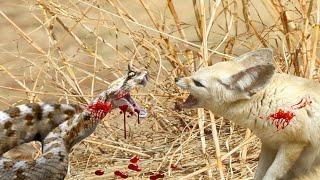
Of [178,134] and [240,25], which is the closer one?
[178,134]

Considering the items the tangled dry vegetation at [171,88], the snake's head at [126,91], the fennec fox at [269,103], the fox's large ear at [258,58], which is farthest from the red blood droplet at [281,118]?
the tangled dry vegetation at [171,88]

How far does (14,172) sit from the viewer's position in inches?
124

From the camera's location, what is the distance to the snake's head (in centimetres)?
294

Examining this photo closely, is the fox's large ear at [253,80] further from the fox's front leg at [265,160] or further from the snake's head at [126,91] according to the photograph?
the snake's head at [126,91]

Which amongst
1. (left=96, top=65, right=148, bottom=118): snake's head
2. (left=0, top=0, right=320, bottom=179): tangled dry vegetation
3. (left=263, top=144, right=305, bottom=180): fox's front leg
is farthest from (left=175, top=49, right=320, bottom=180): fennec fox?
(left=0, top=0, right=320, bottom=179): tangled dry vegetation

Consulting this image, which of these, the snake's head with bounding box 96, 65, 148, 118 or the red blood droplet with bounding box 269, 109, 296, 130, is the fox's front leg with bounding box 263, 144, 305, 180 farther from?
the snake's head with bounding box 96, 65, 148, 118

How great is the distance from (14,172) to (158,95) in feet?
4.12

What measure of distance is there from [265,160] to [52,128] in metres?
0.88

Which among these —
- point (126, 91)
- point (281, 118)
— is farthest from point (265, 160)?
point (126, 91)

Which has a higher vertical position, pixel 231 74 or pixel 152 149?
pixel 231 74

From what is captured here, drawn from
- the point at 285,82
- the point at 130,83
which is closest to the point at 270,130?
the point at 285,82

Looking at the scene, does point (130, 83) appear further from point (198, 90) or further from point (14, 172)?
point (14, 172)

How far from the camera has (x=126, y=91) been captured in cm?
296

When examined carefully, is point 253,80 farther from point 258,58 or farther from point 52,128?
point 52,128
